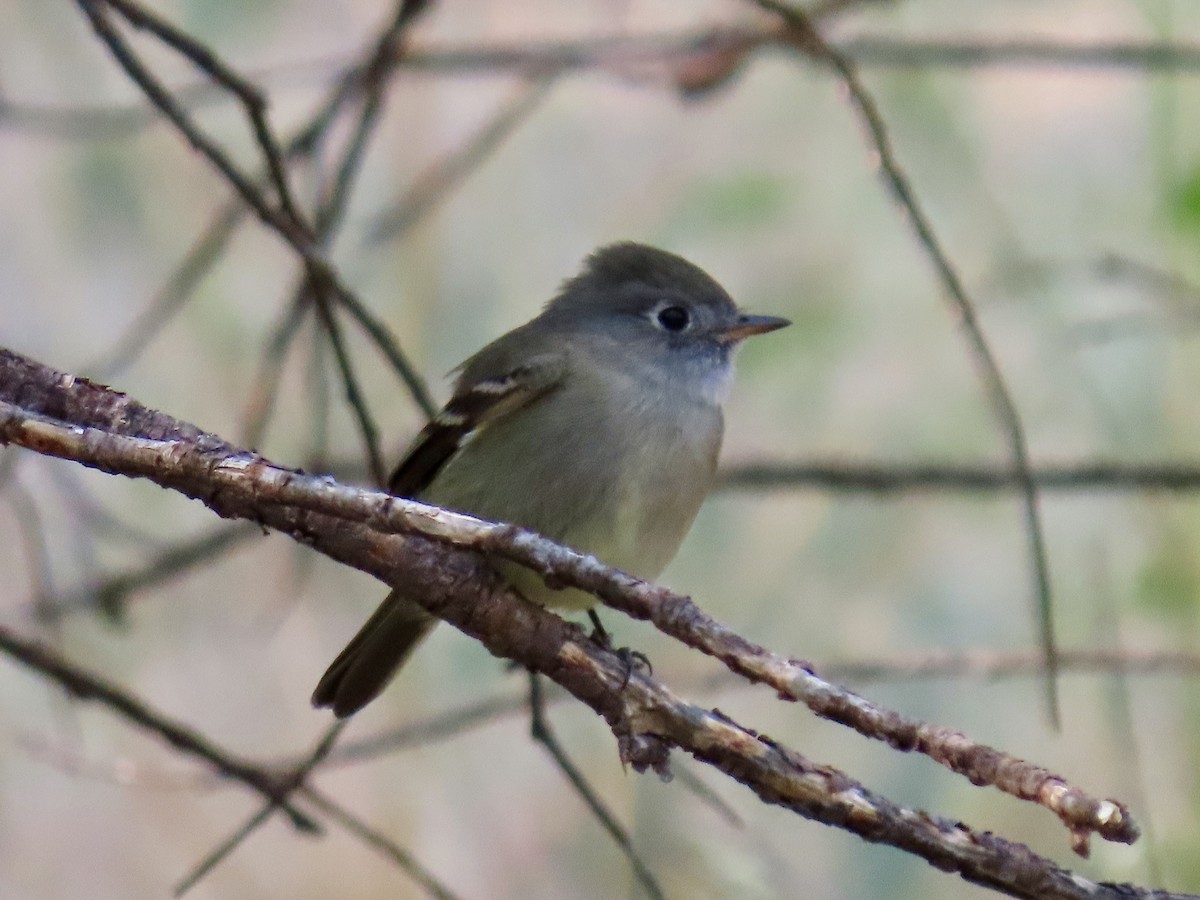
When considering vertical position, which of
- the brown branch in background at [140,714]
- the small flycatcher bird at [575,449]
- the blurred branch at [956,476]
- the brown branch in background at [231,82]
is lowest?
the brown branch in background at [140,714]

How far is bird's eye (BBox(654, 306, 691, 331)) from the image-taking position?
4195 millimetres

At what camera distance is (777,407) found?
589cm

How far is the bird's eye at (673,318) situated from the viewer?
4.20 m

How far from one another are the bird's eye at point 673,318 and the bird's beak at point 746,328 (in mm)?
→ 108

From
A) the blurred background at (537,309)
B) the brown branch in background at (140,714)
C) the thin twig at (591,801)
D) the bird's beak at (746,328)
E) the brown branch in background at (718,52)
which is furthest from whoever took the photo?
the blurred background at (537,309)

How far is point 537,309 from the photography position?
5957 mm

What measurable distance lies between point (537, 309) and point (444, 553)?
376cm

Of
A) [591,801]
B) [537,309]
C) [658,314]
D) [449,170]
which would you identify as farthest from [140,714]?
[537,309]

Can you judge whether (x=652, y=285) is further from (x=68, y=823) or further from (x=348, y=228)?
(x=68, y=823)

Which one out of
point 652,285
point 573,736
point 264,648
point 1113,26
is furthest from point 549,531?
point 1113,26

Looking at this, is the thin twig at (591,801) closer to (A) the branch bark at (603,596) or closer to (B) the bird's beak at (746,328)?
(A) the branch bark at (603,596)

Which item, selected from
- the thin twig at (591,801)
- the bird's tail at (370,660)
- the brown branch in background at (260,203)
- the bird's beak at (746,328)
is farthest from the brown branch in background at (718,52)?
the thin twig at (591,801)

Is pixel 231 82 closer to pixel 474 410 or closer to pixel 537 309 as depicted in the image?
pixel 474 410

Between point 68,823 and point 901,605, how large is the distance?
3370 mm
